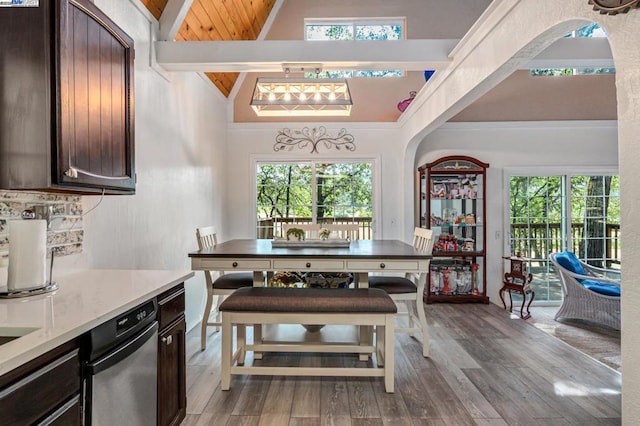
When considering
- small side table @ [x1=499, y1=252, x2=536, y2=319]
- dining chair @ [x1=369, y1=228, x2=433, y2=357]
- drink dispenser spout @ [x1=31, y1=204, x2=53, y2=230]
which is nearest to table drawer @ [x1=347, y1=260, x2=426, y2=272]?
dining chair @ [x1=369, y1=228, x2=433, y2=357]

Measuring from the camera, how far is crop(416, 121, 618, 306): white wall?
4.91 m

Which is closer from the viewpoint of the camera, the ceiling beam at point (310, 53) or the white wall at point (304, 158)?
the ceiling beam at point (310, 53)

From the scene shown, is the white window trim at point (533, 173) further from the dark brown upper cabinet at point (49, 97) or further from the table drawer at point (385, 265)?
the dark brown upper cabinet at point (49, 97)

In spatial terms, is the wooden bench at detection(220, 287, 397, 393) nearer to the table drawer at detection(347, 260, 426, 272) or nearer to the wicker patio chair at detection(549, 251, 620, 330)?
the table drawer at detection(347, 260, 426, 272)

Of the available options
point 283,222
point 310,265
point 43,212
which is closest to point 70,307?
point 43,212

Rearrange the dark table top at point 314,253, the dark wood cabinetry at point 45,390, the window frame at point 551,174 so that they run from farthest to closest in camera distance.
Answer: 1. the window frame at point 551,174
2. the dark table top at point 314,253
3. the dark wood cabinetry at point 45,390

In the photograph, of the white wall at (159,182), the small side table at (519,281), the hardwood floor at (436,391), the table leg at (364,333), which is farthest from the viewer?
the small side table at (519,281)

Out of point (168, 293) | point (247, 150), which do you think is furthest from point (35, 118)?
point (247, 150)

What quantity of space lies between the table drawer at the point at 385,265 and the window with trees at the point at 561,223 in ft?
10.1

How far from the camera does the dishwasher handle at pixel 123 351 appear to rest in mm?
1159

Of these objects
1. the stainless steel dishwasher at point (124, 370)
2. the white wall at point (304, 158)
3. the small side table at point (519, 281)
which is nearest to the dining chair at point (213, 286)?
the stainless steel dishwasher at point (124, 370)

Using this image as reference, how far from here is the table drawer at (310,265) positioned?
8.72 feet

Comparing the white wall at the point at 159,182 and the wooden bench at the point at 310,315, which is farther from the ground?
the white wall at the point at 159,182

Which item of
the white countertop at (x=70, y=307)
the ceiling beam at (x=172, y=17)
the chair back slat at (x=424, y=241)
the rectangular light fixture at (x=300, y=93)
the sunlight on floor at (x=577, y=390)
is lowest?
the sunlight on floor at (x=577, y=390)
